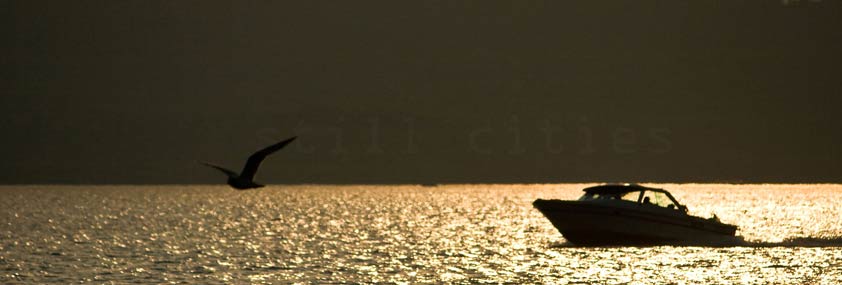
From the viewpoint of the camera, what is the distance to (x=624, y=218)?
188 feet

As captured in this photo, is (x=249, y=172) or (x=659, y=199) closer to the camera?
(x=249, y=172)

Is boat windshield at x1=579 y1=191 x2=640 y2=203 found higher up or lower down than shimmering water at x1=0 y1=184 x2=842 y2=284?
higher up

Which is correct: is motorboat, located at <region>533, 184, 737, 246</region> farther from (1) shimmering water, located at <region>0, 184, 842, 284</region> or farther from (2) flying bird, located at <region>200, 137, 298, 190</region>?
(2) flying bird, located at <region>200, 137, 298, 190</region>

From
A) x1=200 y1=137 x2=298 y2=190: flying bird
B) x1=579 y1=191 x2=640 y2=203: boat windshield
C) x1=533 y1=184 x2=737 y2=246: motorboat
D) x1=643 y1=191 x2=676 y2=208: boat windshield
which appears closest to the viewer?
x1=200 y1=137 x2=298 y2=190: flying bird

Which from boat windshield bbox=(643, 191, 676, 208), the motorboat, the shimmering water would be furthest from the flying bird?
boat windshield bbox=(643, 191, 676, 208)

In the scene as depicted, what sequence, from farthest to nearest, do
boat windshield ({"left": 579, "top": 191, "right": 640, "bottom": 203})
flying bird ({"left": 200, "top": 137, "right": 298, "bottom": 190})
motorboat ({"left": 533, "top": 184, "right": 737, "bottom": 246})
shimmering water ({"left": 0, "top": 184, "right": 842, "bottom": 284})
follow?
1. boat windshield ({"left": 579, "top": 191, "right": 640, "bottom": 203})
2. motorboat ({"left": 533, "top": 184, "right": 737, "bottom": 246})
3. shimmering water ({"left": 0, "top": 184, "right": 842, "bottom": 284})
4. flying bird ({"left": 200, "top": 137, "right": 298, "bottom": 190})

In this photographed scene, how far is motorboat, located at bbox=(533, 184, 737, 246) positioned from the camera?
5756cm

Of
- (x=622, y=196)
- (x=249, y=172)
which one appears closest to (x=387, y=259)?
(x=622, y=196)

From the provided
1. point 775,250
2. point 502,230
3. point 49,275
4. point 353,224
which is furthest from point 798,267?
point 353,224

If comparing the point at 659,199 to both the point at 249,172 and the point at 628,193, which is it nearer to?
the point at 628,193

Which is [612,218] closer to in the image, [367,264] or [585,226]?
[585,226]

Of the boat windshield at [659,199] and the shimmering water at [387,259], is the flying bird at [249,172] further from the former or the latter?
the boat windshield at [659,199]

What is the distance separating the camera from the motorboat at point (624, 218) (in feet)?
189

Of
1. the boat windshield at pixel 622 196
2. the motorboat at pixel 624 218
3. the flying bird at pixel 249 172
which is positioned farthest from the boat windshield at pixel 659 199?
the flying bird at pixel 249 172
